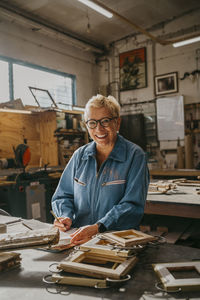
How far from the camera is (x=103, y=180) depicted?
73.3 inches

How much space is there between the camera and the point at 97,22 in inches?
263

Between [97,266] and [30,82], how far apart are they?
600 cm

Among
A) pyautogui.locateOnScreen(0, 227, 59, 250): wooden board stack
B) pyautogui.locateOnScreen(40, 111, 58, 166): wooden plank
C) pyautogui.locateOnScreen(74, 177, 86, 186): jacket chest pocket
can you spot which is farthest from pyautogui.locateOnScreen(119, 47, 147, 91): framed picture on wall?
pyautogui.locateOnScreen(0, 227, 59, 250): wooden board stack

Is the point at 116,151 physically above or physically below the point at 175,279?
above

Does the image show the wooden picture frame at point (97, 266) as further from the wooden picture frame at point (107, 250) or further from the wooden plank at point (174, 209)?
the wooden plank at point (174, 209)

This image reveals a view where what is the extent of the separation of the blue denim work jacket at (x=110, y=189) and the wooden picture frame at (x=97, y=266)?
522 millimetres

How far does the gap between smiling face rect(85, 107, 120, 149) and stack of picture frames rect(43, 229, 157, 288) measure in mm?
795

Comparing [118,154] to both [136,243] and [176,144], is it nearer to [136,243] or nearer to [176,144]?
[136,243]

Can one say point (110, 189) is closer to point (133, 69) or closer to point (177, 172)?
point (177, 172)

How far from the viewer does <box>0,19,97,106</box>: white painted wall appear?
19.7 feet

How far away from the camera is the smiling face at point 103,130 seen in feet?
6.26

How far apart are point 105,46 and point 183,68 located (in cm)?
252

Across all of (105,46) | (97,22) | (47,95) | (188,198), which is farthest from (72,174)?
(105,46)

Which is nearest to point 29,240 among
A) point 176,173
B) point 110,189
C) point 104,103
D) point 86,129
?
point 110,189
